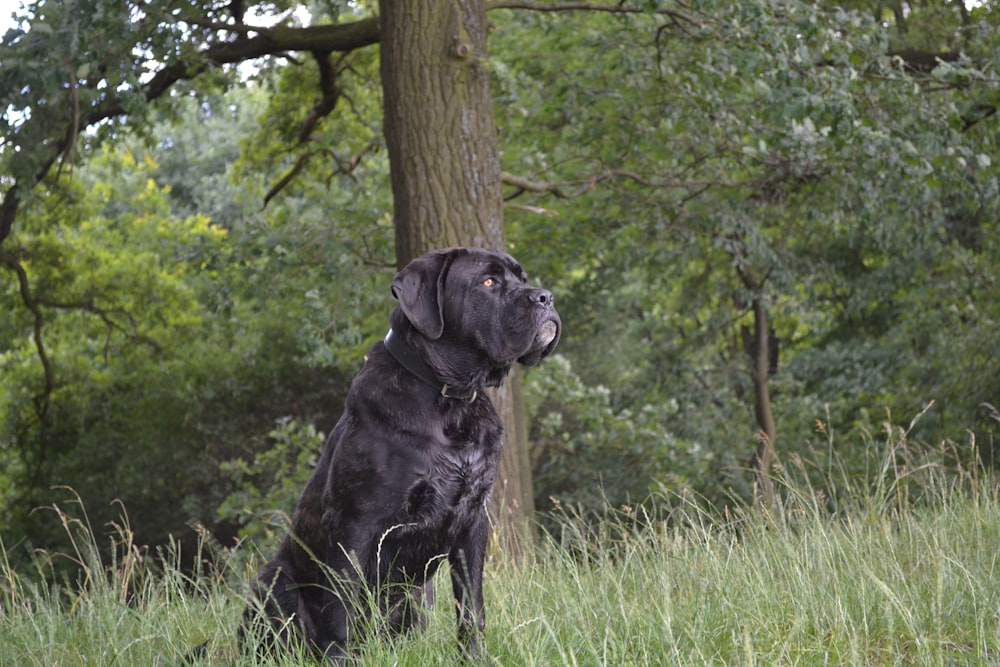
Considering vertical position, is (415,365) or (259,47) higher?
(259,47)

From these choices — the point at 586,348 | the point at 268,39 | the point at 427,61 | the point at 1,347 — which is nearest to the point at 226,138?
the point at 586,348

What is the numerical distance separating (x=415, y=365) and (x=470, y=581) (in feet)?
2.68

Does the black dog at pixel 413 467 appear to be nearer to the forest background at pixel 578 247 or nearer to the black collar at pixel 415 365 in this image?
the black collar at pixel 415 365

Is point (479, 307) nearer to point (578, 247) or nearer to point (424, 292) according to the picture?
point (424, 292)

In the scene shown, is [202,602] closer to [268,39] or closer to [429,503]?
[429,503]

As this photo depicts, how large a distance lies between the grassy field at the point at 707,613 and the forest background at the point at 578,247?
826mm

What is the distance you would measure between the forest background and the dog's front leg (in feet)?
6.64

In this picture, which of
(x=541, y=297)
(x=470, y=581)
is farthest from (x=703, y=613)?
(x=541, y=297)

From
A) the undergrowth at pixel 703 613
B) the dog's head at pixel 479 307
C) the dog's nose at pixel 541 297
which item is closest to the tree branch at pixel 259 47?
the undergrowth at pixel 703 613

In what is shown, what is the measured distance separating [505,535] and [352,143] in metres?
7.61

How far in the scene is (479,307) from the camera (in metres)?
4.47

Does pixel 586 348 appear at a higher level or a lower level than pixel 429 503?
lower

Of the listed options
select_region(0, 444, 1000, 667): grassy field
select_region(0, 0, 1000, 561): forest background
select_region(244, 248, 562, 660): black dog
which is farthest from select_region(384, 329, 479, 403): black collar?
select_region(0, 0, 1000, 561): forest background

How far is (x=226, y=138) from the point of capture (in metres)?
34.4
